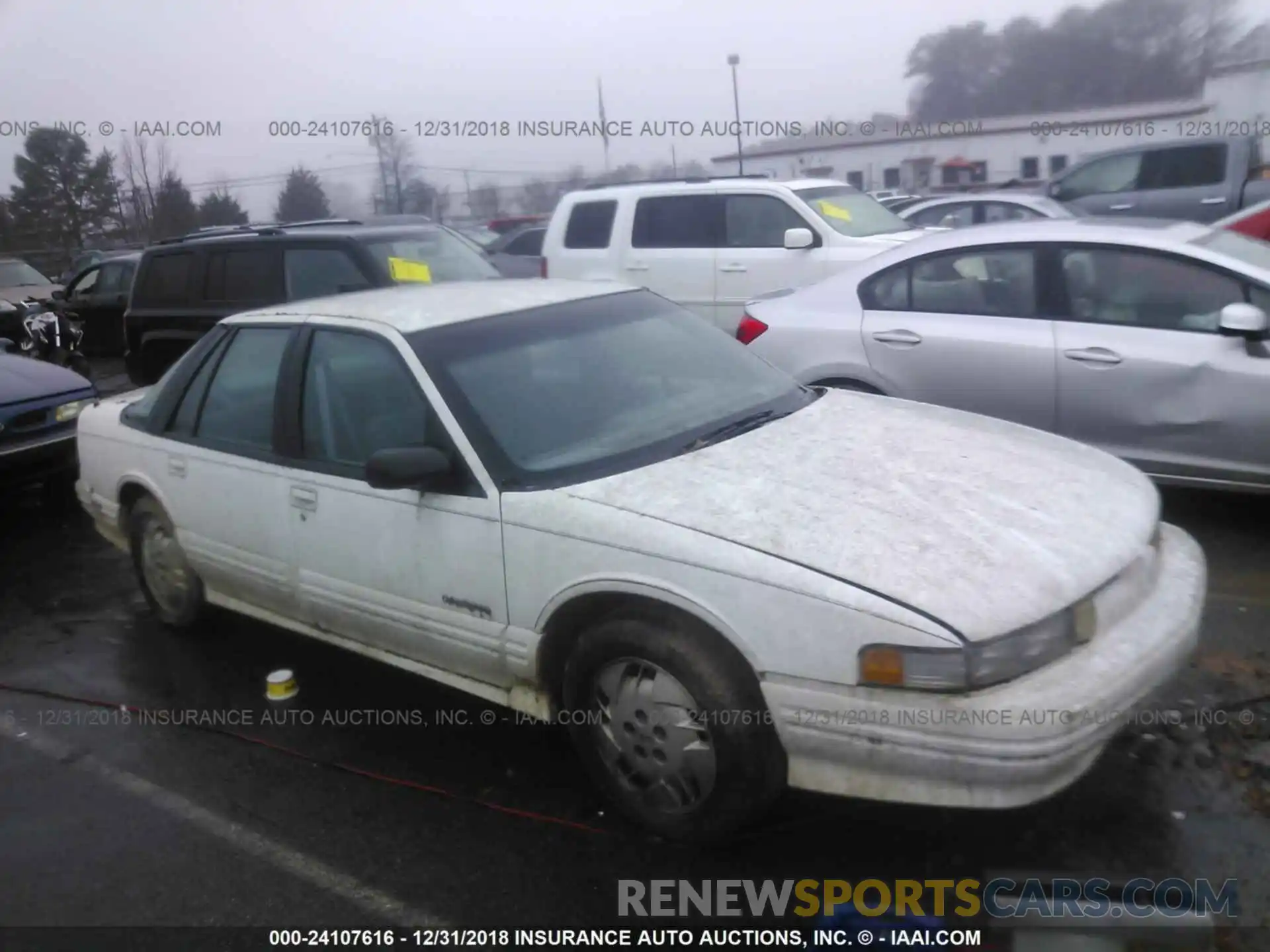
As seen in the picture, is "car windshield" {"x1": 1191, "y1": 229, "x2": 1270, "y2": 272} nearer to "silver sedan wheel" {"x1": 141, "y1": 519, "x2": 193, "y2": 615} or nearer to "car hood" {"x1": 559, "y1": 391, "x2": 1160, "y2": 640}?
"car hood" {"x1": 559, "y1": 391, "x2": 1160, "y2": 640}

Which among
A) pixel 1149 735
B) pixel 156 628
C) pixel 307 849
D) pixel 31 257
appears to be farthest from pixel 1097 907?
pixel 31 257

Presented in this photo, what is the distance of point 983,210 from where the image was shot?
13.2m

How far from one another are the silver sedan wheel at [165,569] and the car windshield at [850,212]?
6.04 meters

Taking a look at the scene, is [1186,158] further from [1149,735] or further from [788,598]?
[788,598]

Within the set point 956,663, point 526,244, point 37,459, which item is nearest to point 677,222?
point 37,459

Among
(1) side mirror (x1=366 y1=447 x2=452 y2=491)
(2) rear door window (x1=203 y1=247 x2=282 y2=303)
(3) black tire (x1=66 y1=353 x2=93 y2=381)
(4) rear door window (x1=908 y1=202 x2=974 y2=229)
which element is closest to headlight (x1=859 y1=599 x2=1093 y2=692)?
(1) side mirror (x1=366 y1=447 x2=452 y2=491)

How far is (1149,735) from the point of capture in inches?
145

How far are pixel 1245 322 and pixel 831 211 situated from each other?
4.95 metres

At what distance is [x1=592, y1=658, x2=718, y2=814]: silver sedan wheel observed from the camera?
10.3 feet

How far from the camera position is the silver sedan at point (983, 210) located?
41.7ft

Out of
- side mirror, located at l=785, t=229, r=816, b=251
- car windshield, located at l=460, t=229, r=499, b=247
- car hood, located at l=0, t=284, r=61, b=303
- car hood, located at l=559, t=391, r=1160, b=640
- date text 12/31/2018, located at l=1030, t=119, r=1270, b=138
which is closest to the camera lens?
car hood, located at l=559, t=391, r=1160, b=640

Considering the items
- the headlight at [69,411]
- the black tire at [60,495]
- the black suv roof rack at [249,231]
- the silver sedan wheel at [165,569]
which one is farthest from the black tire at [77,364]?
the silver sedan wheel at [165,569]

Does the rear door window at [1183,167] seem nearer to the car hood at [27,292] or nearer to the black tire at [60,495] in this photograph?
the black tire at [60,495]

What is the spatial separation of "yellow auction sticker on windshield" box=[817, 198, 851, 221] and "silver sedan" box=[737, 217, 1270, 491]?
3.22 m
